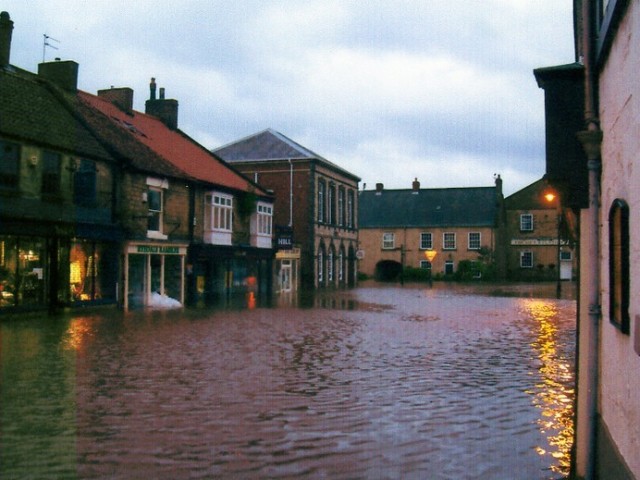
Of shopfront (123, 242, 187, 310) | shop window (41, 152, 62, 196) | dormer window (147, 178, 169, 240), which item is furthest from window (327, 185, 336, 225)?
shop window (41, 152, 62, 196)

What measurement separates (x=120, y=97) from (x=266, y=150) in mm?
17711

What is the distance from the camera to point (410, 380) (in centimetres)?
1164

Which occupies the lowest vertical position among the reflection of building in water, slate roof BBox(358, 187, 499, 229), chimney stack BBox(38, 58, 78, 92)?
the reflection of building in water

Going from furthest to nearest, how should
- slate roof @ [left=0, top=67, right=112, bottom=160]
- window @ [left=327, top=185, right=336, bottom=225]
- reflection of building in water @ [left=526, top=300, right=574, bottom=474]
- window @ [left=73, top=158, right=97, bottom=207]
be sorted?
window @ [left=327, top=185, right=336, bottom=225] → window @ [left=73, top=158, right=97, bottom=207] → slate roof @ [left=0, top=67, right=112, bottom=160] → reflection of building in water @ [left=526, top=300, right=574, bottom=474]

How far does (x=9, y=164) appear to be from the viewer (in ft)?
74.8

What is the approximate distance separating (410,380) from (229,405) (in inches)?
133

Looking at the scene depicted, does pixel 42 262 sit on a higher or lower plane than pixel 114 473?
higher

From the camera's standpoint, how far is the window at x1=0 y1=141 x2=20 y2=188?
74.1 feet

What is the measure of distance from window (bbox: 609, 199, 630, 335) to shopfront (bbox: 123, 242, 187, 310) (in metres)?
24.3

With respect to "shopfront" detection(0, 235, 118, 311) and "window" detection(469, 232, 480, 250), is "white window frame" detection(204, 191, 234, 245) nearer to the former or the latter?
"shopfront" detection(0, 235, 118, 311)

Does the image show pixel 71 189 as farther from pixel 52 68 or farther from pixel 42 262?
pixel 52 68

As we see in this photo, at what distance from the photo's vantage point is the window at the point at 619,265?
16.7 feet

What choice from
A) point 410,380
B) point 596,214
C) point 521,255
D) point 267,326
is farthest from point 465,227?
point 596,214

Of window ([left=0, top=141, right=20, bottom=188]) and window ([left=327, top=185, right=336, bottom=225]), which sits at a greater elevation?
window ([left=327, top=185, right=336, bottom=225])
